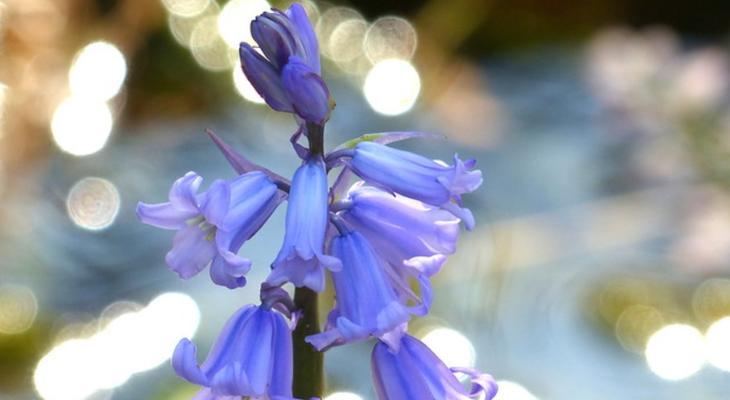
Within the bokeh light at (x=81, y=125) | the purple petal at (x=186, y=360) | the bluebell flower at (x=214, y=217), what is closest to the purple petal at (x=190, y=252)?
the bluebell flower at (x=214, y=217)

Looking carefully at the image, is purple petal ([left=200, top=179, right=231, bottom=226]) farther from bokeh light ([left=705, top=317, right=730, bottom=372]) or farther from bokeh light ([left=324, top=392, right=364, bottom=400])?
bokeh light ([left=705, top=317, right=730, bottom=372])

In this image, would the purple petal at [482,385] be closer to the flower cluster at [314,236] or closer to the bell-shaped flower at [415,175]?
the flower cluster at [314,236]

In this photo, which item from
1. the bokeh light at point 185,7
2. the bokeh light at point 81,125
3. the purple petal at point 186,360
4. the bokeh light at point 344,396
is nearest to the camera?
the purple petal at point 186,360

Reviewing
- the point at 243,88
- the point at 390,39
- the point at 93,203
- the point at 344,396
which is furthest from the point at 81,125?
the point at 344,396

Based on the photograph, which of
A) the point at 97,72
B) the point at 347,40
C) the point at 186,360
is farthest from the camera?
the point at 347,40

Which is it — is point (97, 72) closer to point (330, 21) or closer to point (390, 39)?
point (330, 21)

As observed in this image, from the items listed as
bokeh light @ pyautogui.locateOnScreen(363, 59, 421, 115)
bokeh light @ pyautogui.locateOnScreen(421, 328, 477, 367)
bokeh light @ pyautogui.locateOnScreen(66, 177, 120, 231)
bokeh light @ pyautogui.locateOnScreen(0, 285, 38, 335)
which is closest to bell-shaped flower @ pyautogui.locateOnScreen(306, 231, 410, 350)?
bokeh light @ pyautogui.locateOnScreen(421, 328, 477, 367)
